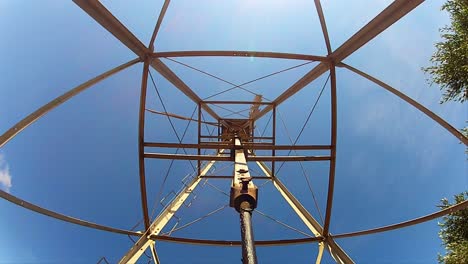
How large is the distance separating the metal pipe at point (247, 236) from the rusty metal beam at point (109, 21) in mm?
4512

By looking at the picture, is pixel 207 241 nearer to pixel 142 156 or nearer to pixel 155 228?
pixel 155 228

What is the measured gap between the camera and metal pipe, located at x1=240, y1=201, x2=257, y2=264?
3.91 m

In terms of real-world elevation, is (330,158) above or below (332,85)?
→ below

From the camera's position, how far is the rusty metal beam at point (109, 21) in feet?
17.1

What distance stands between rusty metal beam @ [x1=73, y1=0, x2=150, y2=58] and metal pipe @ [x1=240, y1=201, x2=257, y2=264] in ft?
14.8

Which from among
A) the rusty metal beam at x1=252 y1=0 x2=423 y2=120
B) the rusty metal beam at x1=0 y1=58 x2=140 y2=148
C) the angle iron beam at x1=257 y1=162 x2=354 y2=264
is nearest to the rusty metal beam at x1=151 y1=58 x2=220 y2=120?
the rusty metal beam at x1=0 y1=58 x2=140 y2=148

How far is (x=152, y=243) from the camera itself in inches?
306

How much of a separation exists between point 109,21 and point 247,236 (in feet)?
16.3

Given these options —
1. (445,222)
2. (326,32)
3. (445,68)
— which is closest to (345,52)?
(326,32)

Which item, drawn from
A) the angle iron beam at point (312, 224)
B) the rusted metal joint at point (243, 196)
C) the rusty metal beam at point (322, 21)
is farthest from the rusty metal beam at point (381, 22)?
the angle iron beam at point (312, 224)

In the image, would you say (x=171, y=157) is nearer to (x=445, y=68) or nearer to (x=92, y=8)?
(x=92, y=8)

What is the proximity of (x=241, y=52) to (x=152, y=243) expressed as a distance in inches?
233

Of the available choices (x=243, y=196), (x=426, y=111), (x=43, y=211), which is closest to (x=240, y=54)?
(x=243, y=196)

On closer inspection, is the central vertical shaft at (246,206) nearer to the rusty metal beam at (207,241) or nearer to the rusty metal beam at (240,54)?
the rusty metal beam at (207,241)
